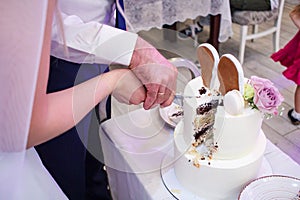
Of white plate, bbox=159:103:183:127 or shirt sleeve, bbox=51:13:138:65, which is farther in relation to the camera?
white plate, bbox=159:103:183:127

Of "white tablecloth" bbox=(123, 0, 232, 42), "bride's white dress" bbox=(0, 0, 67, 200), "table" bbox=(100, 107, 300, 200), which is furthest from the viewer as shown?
"white tablecloth" bbox=(123, 0, 232, 42)

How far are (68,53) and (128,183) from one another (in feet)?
1.13

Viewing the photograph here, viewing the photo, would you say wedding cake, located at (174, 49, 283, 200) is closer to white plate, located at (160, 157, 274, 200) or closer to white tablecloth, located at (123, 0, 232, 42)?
white plate, located at (160, 157, 274, 200)

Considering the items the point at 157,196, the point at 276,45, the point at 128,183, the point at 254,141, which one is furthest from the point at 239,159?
the point at 276,45

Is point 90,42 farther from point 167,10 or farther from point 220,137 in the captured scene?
point 167,10

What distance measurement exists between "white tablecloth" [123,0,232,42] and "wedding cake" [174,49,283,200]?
126cm

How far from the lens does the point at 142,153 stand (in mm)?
855

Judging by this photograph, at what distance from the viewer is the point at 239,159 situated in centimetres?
73

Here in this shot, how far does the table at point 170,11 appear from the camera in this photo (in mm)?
1991

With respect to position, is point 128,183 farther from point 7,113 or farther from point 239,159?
point 7,113

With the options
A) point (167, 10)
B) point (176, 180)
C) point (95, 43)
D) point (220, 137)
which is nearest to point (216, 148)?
point (220, 137)

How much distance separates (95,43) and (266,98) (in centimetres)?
36

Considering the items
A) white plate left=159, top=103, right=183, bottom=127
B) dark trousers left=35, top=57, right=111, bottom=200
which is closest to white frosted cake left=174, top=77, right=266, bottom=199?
white plate left=159, top=103, right=183, bottom=127

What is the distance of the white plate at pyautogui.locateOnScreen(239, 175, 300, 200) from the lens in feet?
2.33
